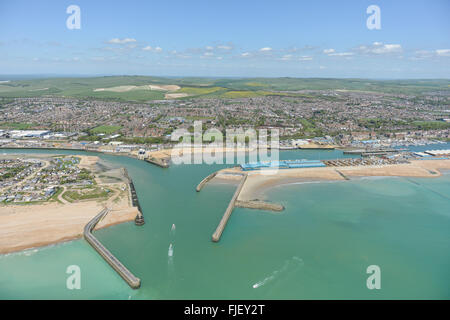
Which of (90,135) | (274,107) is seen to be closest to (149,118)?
(90,135)

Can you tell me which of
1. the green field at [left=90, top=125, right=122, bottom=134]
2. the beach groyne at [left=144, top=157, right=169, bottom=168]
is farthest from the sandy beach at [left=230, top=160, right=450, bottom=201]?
the green field at [left=90, top=125, right=122, bottom=134]

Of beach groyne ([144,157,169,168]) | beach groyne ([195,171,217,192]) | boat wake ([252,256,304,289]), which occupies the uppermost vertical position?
beach groyne ([144,157,169,168])

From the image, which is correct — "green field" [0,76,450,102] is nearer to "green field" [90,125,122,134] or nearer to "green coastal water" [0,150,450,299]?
"green field" [90,125,122,134]

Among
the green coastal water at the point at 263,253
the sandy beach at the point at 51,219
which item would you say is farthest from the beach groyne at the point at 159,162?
the sandy beach at the point at 51,219

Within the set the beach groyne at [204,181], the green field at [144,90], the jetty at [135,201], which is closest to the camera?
the jetty at [135,201]

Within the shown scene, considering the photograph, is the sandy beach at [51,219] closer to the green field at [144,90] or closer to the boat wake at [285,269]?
the boat wake at [285,269]
